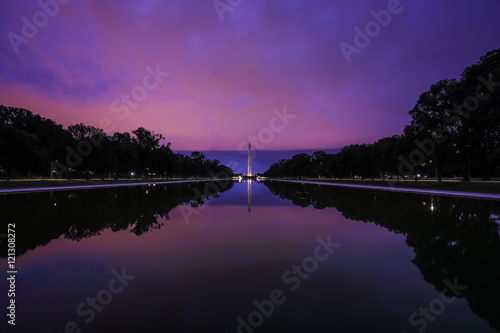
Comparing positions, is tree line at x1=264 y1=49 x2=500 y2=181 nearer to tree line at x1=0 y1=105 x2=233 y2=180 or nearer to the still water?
the still water

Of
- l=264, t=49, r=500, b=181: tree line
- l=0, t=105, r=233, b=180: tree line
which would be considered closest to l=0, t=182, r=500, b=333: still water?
l=264, t=49, r=500, b=181: tree line

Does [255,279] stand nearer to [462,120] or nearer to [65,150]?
[462,120]

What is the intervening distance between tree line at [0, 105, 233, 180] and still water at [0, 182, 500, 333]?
41.7 m

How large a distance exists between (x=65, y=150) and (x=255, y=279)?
65237mm

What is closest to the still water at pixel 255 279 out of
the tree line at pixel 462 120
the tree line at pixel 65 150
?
the tree line at pixel 462 120

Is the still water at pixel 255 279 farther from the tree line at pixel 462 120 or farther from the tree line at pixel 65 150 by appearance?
the tree line at pixel 65 150

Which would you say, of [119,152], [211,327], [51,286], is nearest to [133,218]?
[51,286]

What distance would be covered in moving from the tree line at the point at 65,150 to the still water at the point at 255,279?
137 ft

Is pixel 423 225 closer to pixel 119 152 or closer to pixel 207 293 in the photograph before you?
pixel 207 293

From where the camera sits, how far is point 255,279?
5.46m

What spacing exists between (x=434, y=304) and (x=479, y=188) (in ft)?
107

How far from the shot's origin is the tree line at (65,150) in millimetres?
41344

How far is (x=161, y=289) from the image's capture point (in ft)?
16.2

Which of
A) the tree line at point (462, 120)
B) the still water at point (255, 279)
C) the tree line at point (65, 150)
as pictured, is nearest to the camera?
the still water at point (255, 279)
